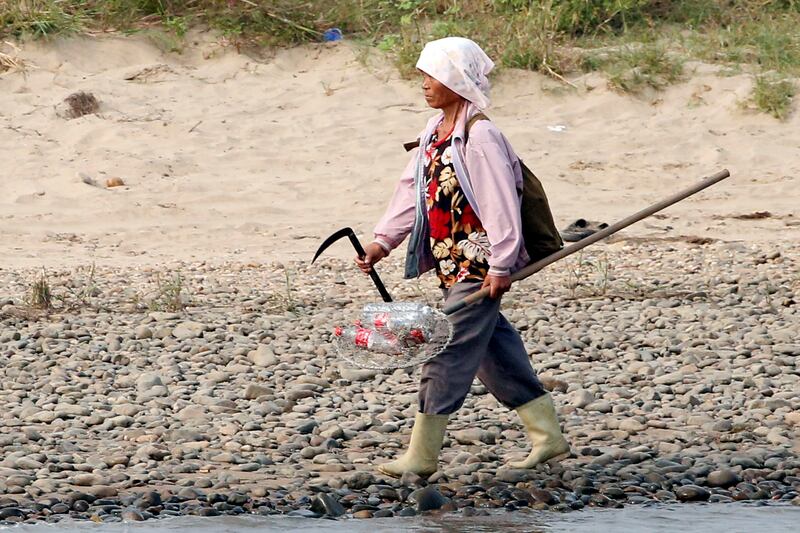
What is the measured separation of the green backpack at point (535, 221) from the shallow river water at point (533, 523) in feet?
2.75

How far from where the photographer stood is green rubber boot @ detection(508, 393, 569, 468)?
5055 millimetres

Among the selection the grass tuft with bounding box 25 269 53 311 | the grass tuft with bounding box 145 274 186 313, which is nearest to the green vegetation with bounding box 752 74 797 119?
the grass tuft with bounding box 145 274 186 313

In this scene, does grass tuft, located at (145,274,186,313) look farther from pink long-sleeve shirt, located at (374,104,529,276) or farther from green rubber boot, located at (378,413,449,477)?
pink long-sleeve shirt, located at (374,104,529,276)

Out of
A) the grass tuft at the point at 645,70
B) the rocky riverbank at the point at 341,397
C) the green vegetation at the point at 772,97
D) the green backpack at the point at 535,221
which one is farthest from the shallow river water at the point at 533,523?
the grass tuft at the point at 645,70

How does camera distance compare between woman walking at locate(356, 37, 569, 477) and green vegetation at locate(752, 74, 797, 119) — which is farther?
green vegetation at locate(752, 74, 797, 119)

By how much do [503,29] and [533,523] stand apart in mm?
7830

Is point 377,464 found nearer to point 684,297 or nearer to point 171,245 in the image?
point 684,297

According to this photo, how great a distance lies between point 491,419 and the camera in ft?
18.9

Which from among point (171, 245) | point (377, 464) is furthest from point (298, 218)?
point (377, 464)

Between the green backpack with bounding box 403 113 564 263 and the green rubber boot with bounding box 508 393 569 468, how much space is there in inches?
21.5

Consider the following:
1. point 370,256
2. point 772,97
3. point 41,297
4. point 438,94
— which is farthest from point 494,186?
point 772,97

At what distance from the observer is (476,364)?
4.86 meters

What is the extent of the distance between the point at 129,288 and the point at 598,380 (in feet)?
10.1

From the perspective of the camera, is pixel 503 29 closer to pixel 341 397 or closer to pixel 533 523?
pixel 341 397
